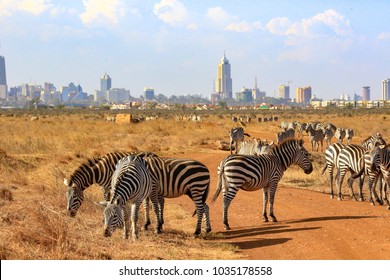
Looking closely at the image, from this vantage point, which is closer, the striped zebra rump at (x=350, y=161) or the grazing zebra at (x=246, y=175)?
the grazing zebra at (x=246, y=175)

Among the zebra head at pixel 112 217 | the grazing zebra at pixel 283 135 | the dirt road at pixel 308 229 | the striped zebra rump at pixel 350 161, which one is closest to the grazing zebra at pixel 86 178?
the zebra head at pixel 112 217

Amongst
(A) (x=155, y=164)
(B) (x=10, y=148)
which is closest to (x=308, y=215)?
(A) (x=155, y=164)

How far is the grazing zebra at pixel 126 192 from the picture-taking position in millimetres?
9266

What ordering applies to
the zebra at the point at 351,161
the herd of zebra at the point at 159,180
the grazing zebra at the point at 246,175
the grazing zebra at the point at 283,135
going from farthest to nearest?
the grazing zebra at the point at 283,135 < the zebra at the point at 351,161 < the grazing zebra at the point at 246,175 < the herd of zebra at the point at 159,180

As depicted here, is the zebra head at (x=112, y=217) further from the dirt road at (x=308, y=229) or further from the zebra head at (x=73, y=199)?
the dirt road at (x=308, y=229)

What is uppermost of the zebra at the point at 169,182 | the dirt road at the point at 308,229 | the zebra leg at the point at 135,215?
the zebra at the point at 169,182

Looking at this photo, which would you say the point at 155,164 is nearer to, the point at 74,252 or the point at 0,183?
the point at 74,252

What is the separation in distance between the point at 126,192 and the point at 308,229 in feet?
13.6

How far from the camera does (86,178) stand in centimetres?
1173

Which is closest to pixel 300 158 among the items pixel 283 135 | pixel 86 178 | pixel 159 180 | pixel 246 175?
pixel 246 175

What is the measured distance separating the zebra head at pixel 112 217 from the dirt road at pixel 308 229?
7.51 ft

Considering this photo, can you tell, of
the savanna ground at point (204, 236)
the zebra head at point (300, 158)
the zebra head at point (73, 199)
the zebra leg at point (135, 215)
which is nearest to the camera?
the savanna ground at point (204, 236)

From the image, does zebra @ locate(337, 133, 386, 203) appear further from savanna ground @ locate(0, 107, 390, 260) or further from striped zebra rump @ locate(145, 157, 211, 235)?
striped zebra rump @ locate(145, 157, 211, 235)

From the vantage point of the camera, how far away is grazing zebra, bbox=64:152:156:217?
1129 cm
